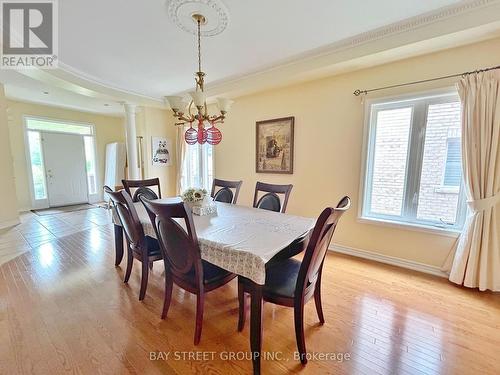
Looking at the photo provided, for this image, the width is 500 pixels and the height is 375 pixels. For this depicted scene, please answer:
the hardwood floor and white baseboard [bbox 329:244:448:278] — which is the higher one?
white baseboard [bbox 329:244:448:278]

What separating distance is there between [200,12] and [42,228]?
4471 millimetres

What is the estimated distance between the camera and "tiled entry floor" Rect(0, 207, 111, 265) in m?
3.09

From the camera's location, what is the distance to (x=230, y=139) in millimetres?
4035

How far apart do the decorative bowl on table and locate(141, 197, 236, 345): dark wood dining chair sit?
0.57 m

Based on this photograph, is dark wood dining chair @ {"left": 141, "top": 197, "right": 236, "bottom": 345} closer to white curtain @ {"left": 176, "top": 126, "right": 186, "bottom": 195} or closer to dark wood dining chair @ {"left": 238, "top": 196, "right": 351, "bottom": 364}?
dark wood dining chair @ {"left": 238, "top": 196, "right": 351, "bottom": 364}

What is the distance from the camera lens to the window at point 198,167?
14.9ft

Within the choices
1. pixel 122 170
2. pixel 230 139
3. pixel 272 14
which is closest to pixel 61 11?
pixel 272 14

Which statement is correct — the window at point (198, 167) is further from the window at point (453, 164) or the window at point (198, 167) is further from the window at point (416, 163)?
the window at point (453, 164)

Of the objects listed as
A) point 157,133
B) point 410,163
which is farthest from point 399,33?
point 157,133

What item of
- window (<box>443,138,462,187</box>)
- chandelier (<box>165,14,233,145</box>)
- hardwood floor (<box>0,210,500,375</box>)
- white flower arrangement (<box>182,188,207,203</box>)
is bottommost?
hardwood floor (<box>0,210,500,375</box>)

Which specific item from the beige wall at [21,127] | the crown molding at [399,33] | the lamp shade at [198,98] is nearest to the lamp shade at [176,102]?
the lamp shade at [198,98]

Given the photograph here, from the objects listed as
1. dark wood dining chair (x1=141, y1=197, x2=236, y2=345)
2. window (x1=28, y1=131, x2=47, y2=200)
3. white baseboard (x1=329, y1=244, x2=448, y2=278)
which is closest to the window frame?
white baseboard (x1=329, y1=244, x2=448, y2=278)

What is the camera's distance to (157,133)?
4.76 m

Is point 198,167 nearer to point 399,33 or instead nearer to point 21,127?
point 399,33
